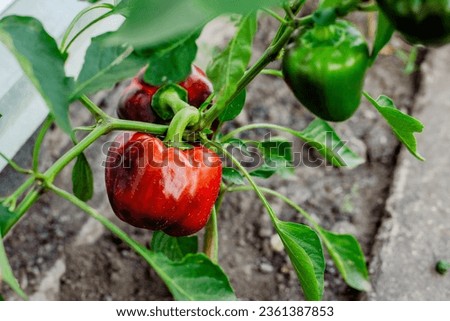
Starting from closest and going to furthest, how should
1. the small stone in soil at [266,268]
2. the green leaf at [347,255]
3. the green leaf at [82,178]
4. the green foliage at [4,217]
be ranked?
the green foliage at [4,217]
the green leaf at [82,178]
the green leaf at [347,255]
the small stone in soil at [266,268]

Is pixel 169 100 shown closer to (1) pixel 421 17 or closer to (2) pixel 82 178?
(2) pixel 82 178

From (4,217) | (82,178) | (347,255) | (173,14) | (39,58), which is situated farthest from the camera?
(347,255)

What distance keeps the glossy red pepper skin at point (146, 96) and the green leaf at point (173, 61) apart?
25cm

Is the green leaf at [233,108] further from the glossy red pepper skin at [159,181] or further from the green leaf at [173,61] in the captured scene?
the green leaf at [173,61]

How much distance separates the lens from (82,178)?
0.99 metres

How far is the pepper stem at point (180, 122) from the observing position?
826 mm

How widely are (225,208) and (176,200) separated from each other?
67 centimetres

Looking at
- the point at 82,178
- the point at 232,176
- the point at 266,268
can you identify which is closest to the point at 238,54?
the point at 232,176

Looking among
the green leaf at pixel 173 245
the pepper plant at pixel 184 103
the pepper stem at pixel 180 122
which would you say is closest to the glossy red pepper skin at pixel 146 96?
the pepper plant at pixel 184 103

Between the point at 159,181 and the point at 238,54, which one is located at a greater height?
the point at 238,54

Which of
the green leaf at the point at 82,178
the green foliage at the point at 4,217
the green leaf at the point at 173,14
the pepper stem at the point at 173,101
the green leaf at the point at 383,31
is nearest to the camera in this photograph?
the green leaf at the point at 173,14

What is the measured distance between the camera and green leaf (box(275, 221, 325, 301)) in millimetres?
841

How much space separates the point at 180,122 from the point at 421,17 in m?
0.35

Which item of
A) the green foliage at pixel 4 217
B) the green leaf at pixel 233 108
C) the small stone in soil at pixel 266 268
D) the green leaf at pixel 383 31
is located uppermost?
the green leaf at pixel 383 31
